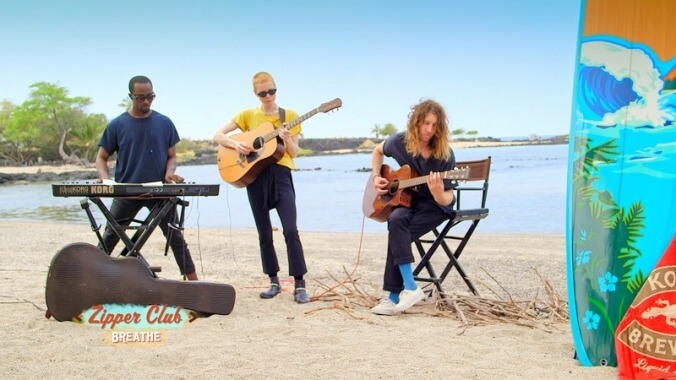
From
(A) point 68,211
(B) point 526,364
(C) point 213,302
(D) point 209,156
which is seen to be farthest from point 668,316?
(D) point 209,156

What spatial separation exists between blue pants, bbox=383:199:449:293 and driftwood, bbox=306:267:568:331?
0.26 meters

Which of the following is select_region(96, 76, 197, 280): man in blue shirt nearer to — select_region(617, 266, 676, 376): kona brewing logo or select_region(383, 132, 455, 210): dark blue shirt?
select_region(383, 132, 455, 210): dark blue shirt

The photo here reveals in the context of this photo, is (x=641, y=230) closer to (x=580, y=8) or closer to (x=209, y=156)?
(x=580, y=8)

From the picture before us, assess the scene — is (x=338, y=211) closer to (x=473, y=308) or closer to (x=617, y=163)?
(x=473, y=308)

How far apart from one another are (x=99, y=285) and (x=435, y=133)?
241 centimetres

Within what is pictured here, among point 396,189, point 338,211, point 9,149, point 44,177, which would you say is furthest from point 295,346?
point 9,149

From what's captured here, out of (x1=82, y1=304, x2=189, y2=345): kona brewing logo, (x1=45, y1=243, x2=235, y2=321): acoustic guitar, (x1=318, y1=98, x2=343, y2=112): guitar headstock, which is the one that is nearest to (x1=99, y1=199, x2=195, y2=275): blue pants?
(x1=45, y1=243, x2=235, y2=321): acoustic guitar

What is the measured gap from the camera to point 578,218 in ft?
12.1

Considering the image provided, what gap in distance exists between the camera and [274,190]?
17.7 ft

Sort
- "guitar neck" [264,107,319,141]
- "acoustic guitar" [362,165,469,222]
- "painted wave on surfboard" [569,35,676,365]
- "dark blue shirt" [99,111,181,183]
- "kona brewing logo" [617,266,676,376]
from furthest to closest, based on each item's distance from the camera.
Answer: "guitar neck" [264,107,319,141]
"dark blue shirt" [99,111,181,183]
"acoustic guitar" [362,165,469,222]
"painted wave on surfboard" [569,35,676,365]
"kona brewing logo" [617,266,676,376]

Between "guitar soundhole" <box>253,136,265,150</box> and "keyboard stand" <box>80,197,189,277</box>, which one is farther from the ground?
"guitar soundhole" <box>253,136,265,150</box>

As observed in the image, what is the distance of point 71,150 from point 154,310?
6007 cm

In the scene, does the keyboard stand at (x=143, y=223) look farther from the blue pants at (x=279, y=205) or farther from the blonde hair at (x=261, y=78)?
the blonde hair at (x=261, y=78)

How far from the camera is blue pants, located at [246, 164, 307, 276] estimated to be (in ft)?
17.5
